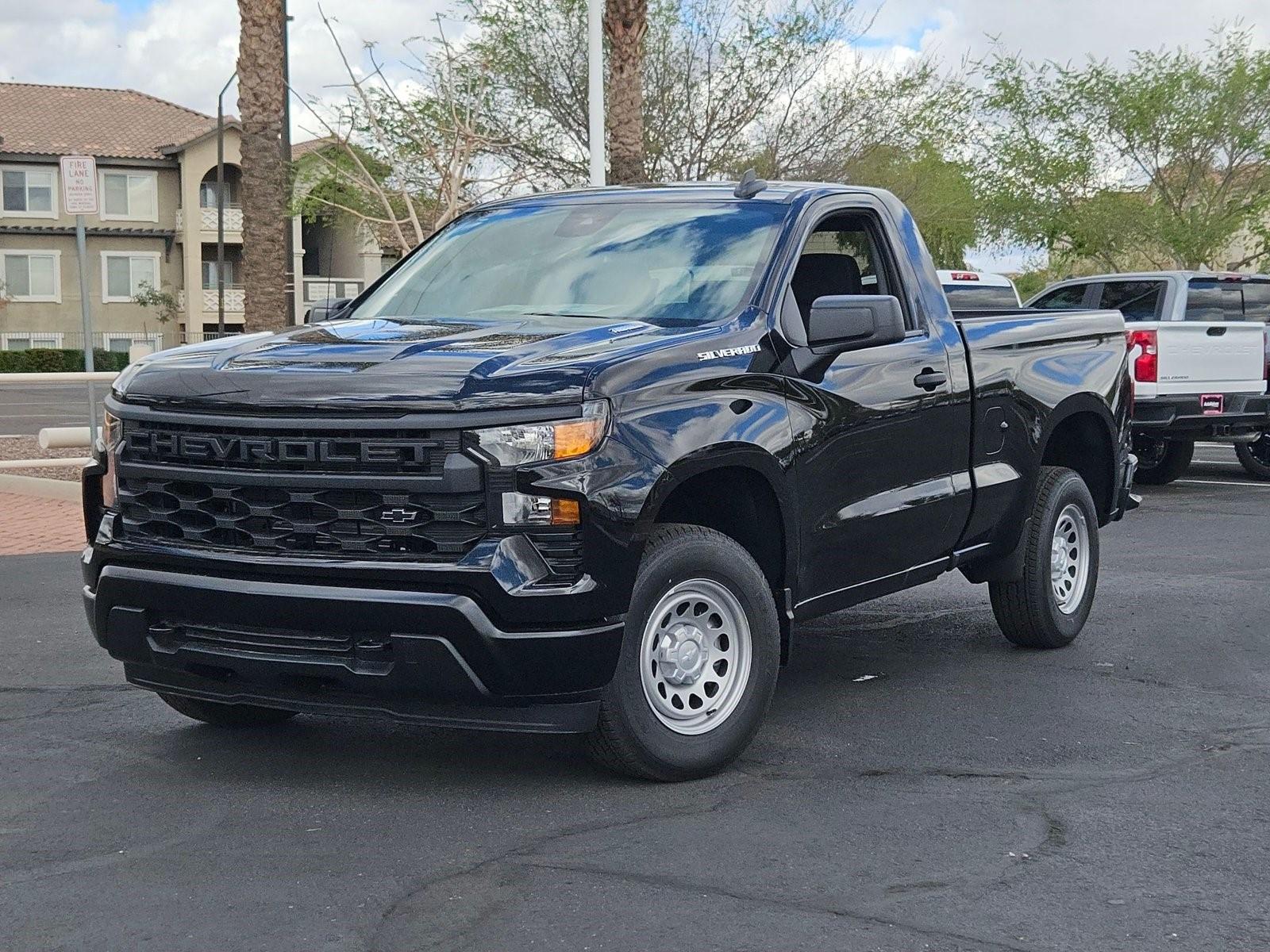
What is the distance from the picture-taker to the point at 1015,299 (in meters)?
15.8

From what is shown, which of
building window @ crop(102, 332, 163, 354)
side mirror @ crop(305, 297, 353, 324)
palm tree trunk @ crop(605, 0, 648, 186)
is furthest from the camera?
building window @ crop(102, 332, 163, 354)

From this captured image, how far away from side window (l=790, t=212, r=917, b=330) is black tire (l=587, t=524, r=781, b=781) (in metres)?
1.45

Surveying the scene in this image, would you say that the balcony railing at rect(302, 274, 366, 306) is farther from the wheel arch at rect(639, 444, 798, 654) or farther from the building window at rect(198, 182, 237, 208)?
the wheel arch at rect(639, 444, 798, 654)

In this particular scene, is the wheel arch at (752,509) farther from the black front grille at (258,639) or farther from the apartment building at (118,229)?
the apartment building at (118,229)

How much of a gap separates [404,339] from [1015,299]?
36.8 ft

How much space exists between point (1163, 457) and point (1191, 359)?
1912 mm

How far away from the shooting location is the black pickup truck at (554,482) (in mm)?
4949

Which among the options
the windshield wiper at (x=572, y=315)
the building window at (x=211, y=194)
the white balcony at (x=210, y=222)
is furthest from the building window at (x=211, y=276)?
the windshield wiper at (x=572, y=315)

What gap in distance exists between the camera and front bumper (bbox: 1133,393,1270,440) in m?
14.7

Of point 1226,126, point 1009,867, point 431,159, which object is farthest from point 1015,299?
point 1226,126

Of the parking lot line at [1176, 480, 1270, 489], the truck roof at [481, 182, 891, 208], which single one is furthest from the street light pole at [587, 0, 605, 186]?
the truck roof at [481, 182, 891, 208]

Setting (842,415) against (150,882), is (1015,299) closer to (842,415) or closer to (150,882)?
(842,415)

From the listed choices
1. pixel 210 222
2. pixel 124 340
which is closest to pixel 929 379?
pixel 210 222

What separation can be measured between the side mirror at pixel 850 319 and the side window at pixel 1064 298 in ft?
37.6
